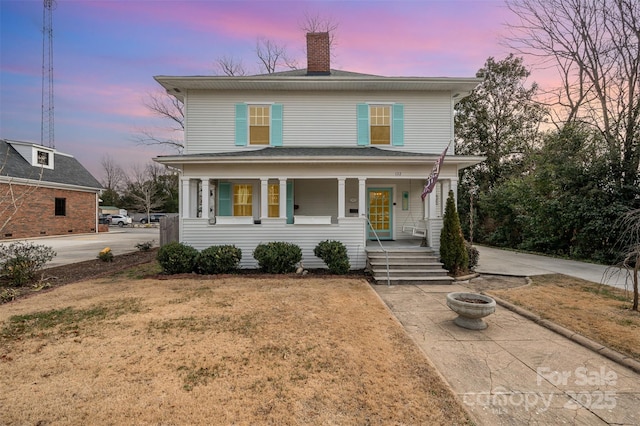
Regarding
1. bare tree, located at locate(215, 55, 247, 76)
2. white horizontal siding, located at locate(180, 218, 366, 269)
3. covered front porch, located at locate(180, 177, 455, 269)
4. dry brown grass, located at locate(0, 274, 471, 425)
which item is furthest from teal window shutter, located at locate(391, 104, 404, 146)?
bare tree, located at locate(215, 55, 247, 76)

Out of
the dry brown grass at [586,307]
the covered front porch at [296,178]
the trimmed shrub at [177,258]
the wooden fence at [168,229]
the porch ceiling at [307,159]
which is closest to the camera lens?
the dry brown grass at [586,307]

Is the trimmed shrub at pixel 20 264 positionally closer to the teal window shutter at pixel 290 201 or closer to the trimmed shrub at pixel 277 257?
the trimmed shrub at pixel 277 257

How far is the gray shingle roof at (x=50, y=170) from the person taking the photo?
18.0 metres

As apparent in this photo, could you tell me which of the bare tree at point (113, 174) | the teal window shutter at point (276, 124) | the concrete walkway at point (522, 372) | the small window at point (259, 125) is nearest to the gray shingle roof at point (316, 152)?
the teal window shutter at point (276, 124)

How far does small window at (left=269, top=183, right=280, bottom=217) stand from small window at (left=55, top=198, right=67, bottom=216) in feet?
63.4

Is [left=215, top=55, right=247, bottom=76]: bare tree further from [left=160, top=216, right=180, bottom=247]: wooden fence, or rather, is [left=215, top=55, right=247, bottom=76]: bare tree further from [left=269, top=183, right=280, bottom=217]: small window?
[left=269, top=183, right=280, bottom=217]: small window

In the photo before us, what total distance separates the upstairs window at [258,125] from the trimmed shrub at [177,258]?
4339 mm

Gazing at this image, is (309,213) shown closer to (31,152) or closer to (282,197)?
(282,197)

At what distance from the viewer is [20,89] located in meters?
18.7

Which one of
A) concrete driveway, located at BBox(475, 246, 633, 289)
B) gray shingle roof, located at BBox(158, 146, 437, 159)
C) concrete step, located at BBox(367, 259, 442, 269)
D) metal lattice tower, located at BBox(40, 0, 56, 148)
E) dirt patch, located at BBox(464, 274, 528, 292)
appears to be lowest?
dirt patch, located at BBox(464, 274, 528, 292)

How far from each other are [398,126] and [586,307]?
756 cm

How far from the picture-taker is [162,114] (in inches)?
800

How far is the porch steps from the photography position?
775cm

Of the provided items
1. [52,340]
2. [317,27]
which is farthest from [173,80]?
[317,27]
